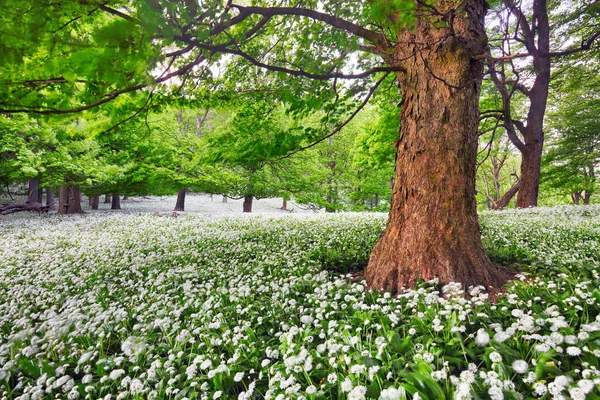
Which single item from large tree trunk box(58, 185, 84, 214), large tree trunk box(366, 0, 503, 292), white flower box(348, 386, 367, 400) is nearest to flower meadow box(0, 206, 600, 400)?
white flower box(348, 386, 367, 400)

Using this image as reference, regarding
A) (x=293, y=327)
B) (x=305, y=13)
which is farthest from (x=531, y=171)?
(x=293, y=327)

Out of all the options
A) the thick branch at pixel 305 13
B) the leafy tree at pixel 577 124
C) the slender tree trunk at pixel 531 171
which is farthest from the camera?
the leafy tree at pixel 577 124

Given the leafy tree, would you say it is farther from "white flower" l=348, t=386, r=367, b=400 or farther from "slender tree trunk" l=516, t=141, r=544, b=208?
"white flower" l=348, t=386, r=367, b=400

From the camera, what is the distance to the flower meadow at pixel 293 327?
2.18 m

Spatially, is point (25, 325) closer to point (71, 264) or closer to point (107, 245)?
point (71, 264)

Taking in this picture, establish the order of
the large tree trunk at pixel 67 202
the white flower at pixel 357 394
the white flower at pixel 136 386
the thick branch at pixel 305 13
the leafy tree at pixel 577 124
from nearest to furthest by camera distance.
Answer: the white flower at pixel 357 394, the white flower at pixel 136 386, the thick branch at pixel 305 13, the leafy tree at pixel 577 124, the large tree trunk at pixel 67 202

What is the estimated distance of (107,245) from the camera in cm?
829

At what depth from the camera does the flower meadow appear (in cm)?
218

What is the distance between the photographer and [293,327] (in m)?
2.90

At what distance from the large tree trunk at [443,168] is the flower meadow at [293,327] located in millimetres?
381

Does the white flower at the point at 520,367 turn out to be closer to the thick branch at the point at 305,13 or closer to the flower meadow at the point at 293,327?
the flower meadow at the point at 293,327

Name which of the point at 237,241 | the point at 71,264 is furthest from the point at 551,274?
the point at 71,264

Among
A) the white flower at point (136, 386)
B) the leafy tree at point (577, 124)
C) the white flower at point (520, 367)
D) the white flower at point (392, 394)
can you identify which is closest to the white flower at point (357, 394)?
the white flower at point (392, 394)

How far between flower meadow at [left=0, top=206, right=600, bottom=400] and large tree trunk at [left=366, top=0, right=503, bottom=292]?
0.38 m
